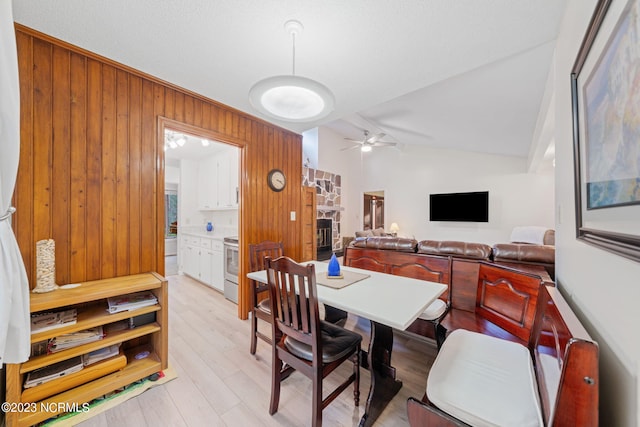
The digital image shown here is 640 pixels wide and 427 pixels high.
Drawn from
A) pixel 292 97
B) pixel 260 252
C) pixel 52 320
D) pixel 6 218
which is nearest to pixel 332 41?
pixel 292 97

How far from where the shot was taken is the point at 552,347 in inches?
38.5

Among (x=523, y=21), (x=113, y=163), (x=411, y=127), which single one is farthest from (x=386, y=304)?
(x=411, y=127)

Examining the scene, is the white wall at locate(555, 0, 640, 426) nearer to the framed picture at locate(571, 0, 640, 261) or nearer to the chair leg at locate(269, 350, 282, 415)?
the framed picture at locate(571, 0, 640, 261)

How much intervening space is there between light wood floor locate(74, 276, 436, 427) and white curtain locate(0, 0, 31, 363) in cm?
73

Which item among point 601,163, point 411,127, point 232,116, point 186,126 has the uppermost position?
point 411,127

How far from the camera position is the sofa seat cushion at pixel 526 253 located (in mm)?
1860

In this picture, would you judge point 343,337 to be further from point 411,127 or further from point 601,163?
point 411,127

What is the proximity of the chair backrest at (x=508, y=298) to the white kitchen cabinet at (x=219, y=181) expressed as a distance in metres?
3.61

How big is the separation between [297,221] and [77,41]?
277 centimetres

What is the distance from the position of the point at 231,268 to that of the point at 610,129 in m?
3.58

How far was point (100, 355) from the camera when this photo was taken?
66.2 inches

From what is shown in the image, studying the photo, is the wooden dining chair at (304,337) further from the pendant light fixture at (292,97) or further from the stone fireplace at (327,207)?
the stone fireplace at (327,207)

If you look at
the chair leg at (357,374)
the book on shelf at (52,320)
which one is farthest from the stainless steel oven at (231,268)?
the chair leg at (357,374)

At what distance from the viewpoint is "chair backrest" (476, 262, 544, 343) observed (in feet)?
5.22
